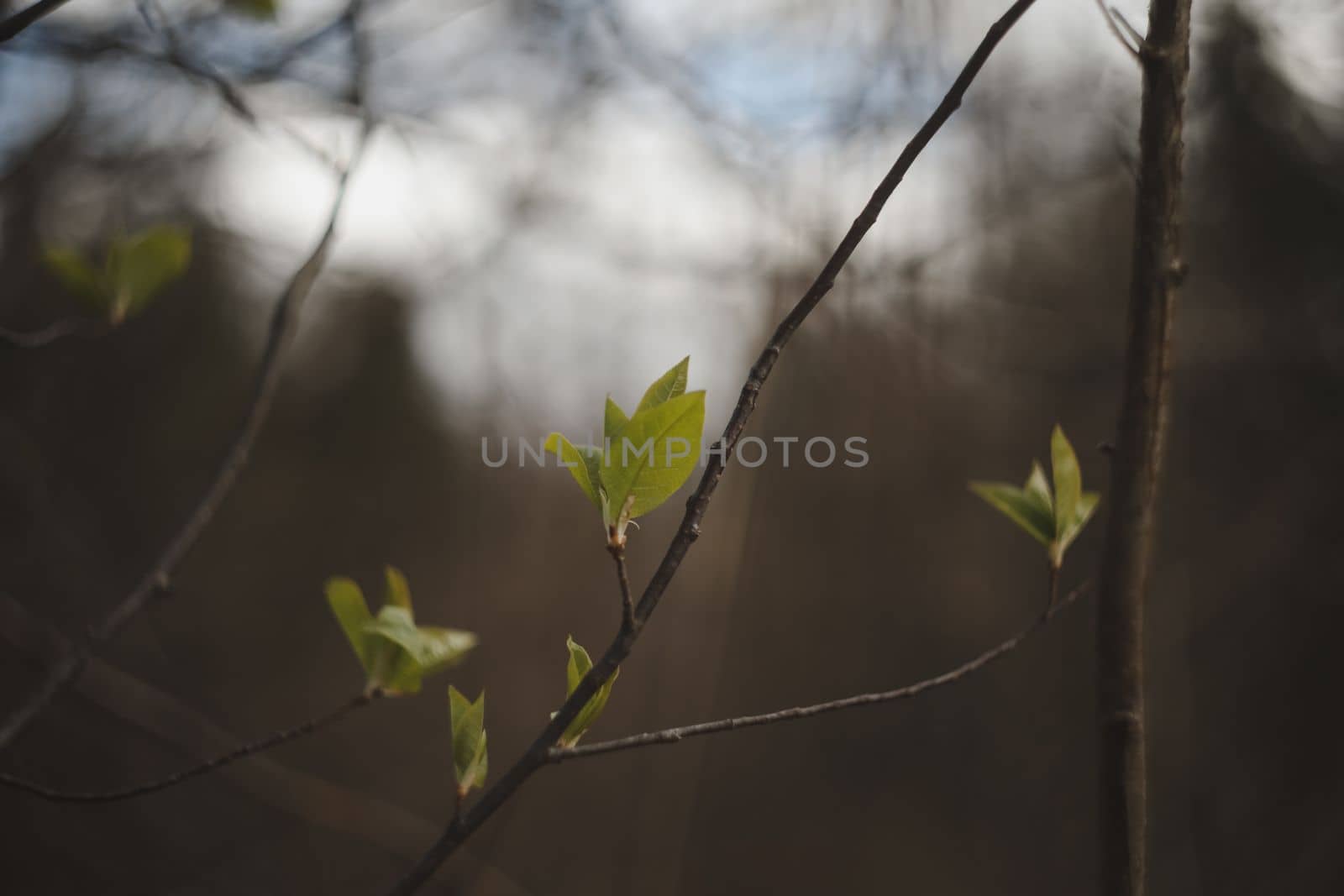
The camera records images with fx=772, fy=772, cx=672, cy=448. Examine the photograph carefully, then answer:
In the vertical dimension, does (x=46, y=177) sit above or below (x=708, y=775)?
above

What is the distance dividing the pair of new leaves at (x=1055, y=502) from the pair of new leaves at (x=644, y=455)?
160 millimetres

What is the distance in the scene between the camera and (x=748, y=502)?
124 cm

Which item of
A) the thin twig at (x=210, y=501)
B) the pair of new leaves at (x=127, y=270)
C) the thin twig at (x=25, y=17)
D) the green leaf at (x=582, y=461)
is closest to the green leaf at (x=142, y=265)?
the pair of new leaves at (x=127, y=270)

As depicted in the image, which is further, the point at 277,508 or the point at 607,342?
the point at 277,508

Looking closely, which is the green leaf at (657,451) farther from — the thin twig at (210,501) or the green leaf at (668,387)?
the thin twig at (210,501)

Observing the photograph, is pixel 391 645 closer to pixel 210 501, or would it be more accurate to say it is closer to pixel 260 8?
pixel 210 501

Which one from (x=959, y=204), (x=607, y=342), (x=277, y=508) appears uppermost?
(x=959, y=204)

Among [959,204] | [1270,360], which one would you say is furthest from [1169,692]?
[959,204]

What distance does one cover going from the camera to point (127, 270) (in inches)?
20.0

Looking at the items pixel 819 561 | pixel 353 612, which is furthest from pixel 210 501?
pixel 819 561

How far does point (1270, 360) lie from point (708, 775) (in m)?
1.08

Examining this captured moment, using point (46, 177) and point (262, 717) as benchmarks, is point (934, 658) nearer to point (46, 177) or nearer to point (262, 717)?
point (262, 717)

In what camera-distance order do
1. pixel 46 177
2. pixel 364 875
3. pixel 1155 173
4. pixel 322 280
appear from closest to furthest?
pixel 1155 173 < pixel 46 177 < pixel 364 875 < pixel 322 280

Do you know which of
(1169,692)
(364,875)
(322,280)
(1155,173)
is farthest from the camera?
(322,280)
